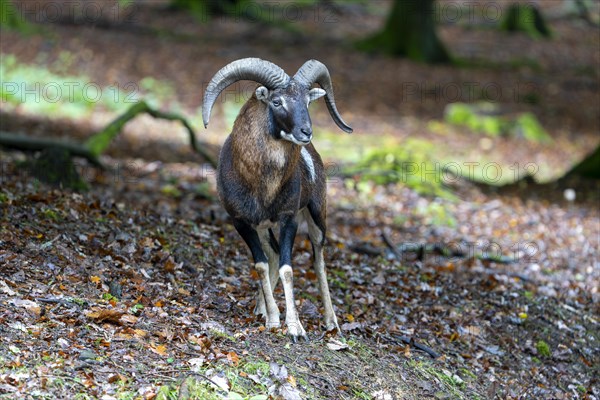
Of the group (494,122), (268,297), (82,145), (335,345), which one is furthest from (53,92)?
(335,345)

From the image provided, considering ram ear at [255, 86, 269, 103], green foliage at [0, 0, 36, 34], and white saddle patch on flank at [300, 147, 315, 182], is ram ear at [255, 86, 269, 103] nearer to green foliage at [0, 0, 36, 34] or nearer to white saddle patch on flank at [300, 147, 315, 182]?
white saddle patch on flank at [300, 147, 315, 182]

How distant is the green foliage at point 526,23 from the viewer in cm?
3347

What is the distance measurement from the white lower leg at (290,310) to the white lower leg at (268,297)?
0.54ft

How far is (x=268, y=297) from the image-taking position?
8.06m

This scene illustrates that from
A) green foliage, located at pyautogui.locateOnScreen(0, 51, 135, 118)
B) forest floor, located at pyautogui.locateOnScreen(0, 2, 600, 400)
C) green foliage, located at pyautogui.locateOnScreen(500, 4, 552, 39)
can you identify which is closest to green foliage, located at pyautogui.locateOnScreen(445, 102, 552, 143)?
forest floor, located at pyautogui.locateOnScreen(0, 2, 600, 400)

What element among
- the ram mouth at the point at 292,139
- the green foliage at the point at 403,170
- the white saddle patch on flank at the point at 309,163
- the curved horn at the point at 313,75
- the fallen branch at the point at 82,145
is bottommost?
the green foliage at the point at 403,170

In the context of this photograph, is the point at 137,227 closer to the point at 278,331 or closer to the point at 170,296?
the point at 170,296

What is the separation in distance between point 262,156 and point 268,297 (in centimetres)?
137

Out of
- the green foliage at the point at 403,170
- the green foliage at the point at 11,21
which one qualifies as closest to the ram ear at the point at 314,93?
the green foliage at the point at 403,170

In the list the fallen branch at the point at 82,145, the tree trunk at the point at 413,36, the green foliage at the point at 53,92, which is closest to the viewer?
the fallen branch at the point at 82,145

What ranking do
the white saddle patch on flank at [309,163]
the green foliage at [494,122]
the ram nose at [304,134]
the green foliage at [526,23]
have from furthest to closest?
the green foliage at [526,23] < the green foliage at [494,122] < the white saddle patch on flank at [309,163] < the ram nose at [304,134]

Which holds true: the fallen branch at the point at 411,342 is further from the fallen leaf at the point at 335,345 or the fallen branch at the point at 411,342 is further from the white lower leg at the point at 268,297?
the white lower leg at the point at 268,297

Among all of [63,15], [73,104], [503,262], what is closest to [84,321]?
[503,262]

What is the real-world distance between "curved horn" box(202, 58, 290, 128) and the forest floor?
203 centimetres
